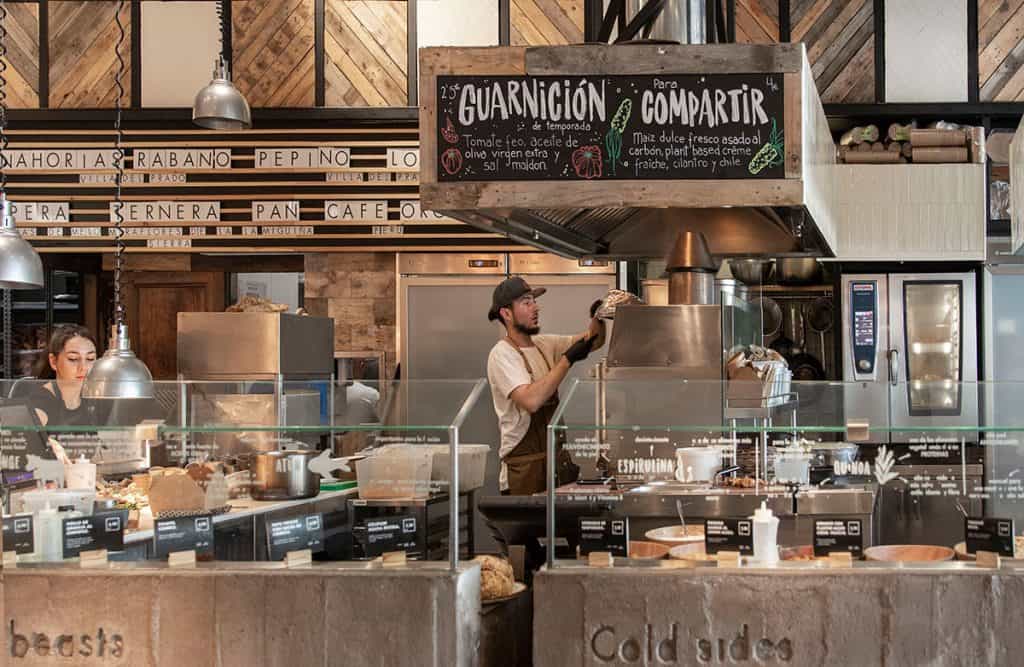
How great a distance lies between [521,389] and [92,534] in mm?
2452

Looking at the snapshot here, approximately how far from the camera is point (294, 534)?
2.83 metres

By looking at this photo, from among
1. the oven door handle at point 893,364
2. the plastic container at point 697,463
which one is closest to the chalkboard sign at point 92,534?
the plastic container at point 697,463

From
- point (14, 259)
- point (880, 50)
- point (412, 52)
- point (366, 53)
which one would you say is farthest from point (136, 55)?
point (880, 50)

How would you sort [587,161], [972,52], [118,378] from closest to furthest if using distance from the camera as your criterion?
[587,161] < [118,378] < [972,52]

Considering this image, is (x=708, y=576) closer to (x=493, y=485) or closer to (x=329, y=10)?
(x=493, y=485)

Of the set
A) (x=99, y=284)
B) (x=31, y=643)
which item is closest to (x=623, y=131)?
(x=31, y=643)

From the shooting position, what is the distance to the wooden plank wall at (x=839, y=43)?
6723mm

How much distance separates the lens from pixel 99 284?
Result: 7270mm

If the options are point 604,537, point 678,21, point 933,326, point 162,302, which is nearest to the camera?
point 604,537

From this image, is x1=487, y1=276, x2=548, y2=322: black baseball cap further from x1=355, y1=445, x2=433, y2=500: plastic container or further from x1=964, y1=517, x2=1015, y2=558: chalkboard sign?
x1=964, y1=517, x2=1015, y2=558: chalkboard sign

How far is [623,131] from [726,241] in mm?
1687

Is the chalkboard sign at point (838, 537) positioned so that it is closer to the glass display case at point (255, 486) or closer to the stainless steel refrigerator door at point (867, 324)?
the glass display case at point (255, 486)

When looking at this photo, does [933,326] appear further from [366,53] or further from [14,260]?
[14,260]

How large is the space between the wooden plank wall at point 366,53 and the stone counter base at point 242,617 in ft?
15.0
